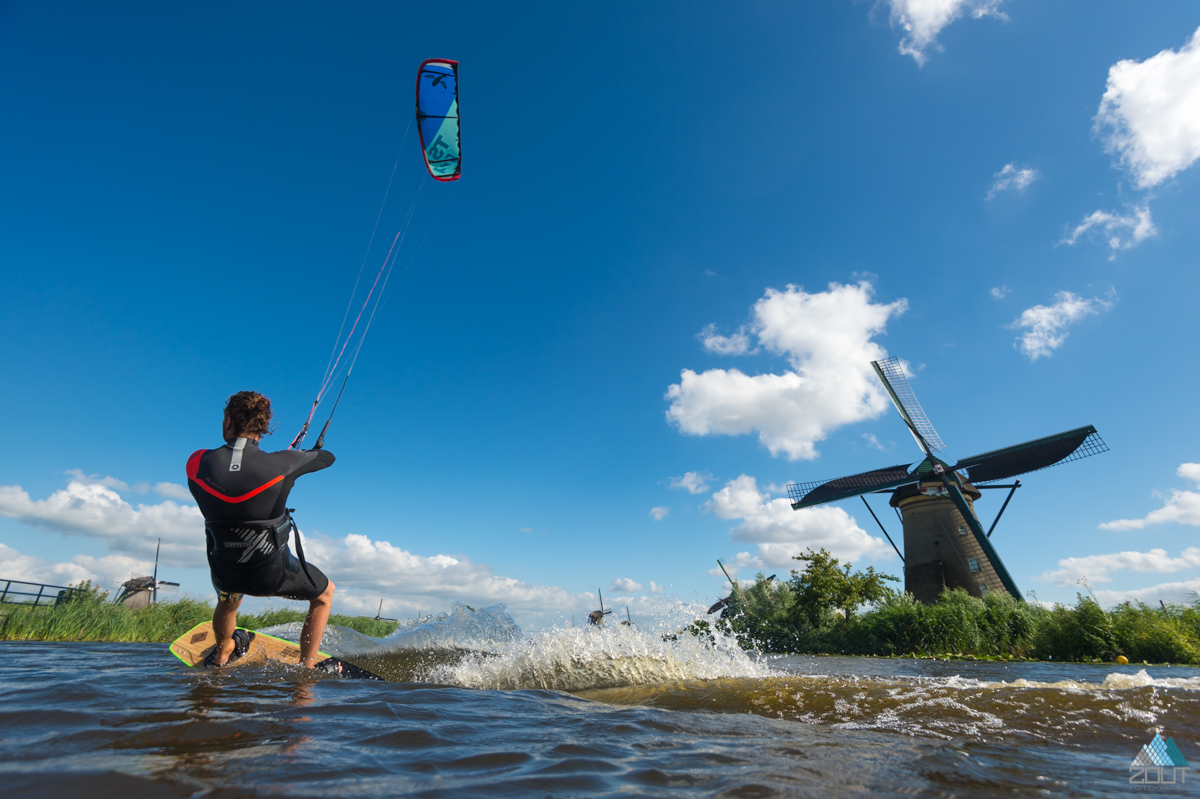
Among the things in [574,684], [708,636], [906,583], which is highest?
[906,583]

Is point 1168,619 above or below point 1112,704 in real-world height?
above

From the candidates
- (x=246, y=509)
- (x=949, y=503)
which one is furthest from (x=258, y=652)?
(x=949, y=503)

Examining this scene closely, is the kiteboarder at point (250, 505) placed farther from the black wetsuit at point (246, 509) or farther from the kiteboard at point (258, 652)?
the kiteboard at point (258, 652)

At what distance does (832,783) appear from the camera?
2.31 m

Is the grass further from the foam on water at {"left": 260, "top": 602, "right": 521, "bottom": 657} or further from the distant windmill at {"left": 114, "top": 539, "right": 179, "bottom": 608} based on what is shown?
the distant windmill at {"left": 114, "top": 539, "right": 179, "bottom": 608}

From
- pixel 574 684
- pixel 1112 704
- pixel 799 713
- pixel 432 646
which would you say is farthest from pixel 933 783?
pixel 432 646

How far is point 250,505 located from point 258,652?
286 cm

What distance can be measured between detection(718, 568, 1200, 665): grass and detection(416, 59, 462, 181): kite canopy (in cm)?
1972

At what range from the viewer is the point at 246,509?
431 cm

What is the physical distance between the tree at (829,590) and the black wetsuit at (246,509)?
2637 cm

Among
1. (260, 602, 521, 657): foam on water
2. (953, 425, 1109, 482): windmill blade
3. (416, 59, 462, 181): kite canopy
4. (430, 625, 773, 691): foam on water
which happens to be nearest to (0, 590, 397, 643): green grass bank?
(260, 602, 521, 657): foam on water

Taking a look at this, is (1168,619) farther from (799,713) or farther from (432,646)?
(432,646)

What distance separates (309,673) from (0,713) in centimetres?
269

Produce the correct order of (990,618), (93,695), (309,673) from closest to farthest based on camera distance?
(93,695) < (309,673) < (990,618)
